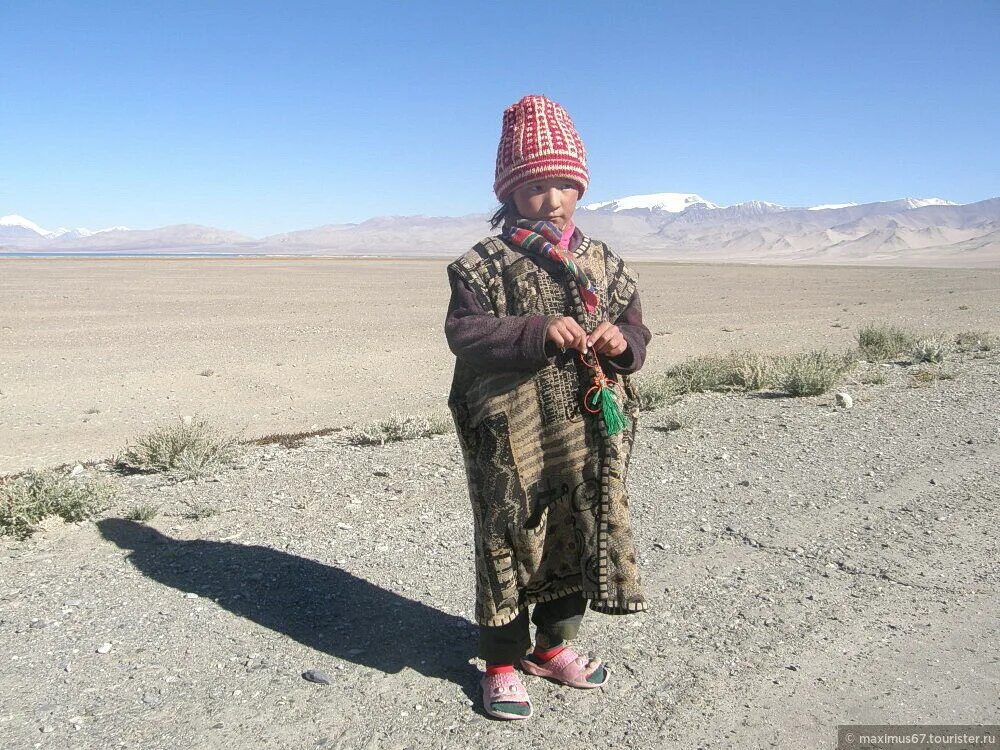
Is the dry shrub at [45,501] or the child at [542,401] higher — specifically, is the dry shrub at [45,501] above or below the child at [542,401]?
below

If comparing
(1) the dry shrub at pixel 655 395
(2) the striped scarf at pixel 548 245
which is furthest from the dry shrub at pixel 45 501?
(1) the dry shrub at pixel 655 395

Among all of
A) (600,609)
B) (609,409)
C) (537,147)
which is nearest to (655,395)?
(600,609)

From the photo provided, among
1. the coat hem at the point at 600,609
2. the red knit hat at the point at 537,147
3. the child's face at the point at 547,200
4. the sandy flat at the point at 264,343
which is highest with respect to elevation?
the red knit hat at the point at 537,147

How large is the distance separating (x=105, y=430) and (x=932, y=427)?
7773 mm

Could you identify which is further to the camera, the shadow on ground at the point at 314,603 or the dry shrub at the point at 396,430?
the dry shrub at the point at 396,430

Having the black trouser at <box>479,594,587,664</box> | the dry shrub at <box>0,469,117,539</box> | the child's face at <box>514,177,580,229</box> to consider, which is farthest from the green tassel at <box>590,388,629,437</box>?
the dry shrub at <box>0,469,117,539</box>

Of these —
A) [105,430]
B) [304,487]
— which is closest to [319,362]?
[105,430]

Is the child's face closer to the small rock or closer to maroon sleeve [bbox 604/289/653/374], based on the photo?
maroon sleeve [bbox 604/289/653/374]

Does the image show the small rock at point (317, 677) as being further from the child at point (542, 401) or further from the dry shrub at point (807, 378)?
the dry shrub at point (807, 378)

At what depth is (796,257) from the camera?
472 ft

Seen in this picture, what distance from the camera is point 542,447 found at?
2760mm

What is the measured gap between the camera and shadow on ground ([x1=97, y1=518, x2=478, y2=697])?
332cm

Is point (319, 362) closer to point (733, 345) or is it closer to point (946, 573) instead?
point (733, 345)

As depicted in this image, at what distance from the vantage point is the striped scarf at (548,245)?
8.82ft
